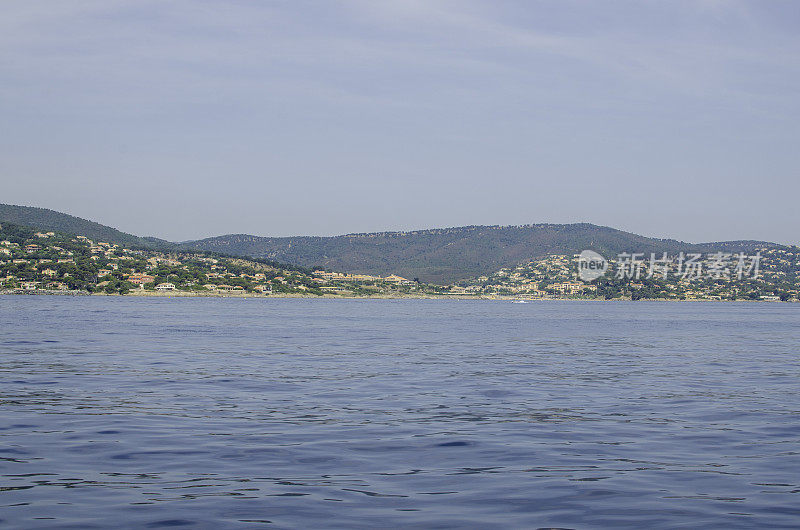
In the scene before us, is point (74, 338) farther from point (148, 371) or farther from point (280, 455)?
point (280, 455)

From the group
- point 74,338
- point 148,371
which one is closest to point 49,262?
point 74,338

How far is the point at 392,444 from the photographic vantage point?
1553cm

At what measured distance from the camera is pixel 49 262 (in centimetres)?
18162

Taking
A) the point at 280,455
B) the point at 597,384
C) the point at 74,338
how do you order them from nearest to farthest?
the point at 280,455, the point at 597,384, the point at 74,338

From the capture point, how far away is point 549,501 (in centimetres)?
1161

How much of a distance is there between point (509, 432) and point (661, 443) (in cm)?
307

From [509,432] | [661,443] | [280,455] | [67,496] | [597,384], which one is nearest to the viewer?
[67,496]

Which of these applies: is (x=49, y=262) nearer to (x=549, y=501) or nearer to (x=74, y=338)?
(x=74, y=338)

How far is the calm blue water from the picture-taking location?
1104cm

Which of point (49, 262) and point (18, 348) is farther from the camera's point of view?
point (49, 262)

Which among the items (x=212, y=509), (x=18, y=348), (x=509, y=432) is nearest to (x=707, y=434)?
(x=509, y=432)

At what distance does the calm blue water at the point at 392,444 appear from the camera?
11039 mm

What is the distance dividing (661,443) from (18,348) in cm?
3129

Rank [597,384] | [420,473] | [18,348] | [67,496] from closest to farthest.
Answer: [67,496], [420,473], [597,384], [18,348]
